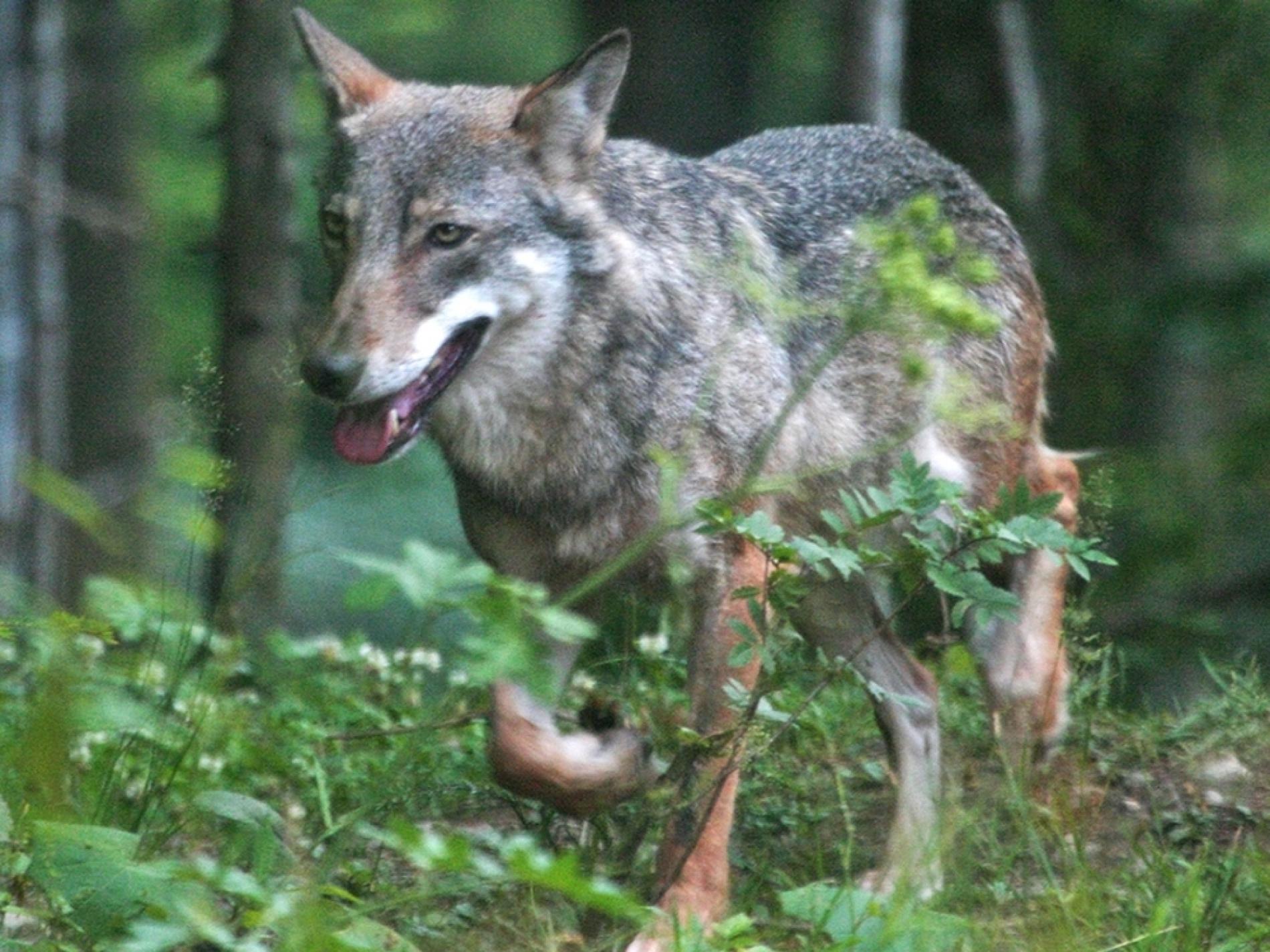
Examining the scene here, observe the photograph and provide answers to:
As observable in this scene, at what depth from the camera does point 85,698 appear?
2740mm

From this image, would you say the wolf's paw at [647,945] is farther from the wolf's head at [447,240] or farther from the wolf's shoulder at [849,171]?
the wolf's shoulder at [849,171]

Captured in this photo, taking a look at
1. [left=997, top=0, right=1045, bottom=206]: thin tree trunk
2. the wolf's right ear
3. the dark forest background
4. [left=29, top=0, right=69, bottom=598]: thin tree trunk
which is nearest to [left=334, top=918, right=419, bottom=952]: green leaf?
the dark forest background

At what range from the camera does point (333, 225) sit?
4.75 meters

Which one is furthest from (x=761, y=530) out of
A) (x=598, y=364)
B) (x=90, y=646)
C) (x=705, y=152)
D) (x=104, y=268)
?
(x=104, y=268)

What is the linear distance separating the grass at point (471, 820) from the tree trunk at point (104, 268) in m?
4.79

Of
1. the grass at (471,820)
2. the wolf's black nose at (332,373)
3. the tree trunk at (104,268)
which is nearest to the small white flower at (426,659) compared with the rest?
the grass at (471,820)

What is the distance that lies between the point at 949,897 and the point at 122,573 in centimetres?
176

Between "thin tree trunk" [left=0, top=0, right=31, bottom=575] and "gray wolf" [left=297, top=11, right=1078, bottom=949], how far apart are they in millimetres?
5127

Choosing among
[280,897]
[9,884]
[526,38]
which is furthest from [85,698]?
[526,38]

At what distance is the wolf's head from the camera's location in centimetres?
437

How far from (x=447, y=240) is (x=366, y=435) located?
543mm

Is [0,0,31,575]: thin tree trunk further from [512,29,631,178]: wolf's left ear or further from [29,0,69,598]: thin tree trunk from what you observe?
[512,29,631,178]: wolf's left ear

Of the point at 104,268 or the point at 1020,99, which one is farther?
the point at 104,268

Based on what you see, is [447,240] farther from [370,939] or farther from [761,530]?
[370,939]
